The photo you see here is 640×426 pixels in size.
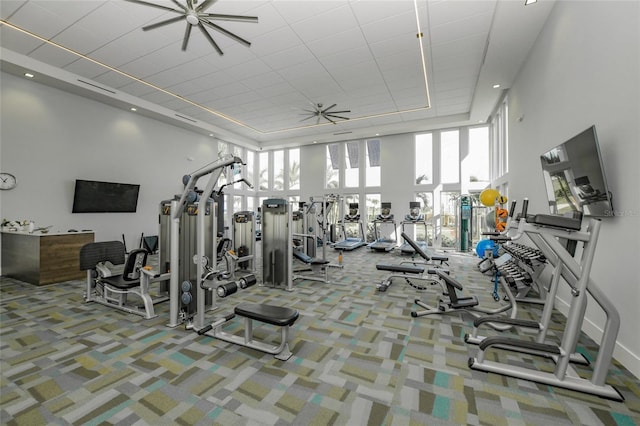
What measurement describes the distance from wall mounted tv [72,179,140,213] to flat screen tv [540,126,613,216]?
30.5 ft

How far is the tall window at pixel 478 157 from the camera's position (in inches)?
356

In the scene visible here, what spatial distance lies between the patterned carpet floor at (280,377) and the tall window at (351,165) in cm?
831

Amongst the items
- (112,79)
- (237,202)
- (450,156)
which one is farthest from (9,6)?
(450,156)

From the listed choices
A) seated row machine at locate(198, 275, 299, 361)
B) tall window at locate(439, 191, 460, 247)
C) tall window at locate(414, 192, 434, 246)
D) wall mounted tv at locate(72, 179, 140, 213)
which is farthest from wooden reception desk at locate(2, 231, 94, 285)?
tall window at locate(439, 191, 460, 247)

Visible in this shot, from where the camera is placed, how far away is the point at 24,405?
183 cm

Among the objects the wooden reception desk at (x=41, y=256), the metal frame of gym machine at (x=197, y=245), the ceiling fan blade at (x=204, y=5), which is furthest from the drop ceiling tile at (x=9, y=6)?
the metal frame of gym machine at (x=197, y=245)

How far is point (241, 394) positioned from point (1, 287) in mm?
5631

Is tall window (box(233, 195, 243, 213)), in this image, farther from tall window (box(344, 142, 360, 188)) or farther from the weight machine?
the weight machine

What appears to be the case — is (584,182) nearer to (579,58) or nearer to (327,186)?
(579,58)

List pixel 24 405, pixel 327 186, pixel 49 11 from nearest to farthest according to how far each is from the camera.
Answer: pixel 24 405 → pixel 49 11 → pixel 327 186

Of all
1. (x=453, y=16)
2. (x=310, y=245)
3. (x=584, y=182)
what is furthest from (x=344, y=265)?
(x=453, y=16)

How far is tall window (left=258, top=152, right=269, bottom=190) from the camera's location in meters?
12.9

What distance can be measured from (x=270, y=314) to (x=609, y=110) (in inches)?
147

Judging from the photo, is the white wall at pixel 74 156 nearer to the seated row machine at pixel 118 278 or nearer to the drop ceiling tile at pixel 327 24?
the seated row machine at pixel 118 278
